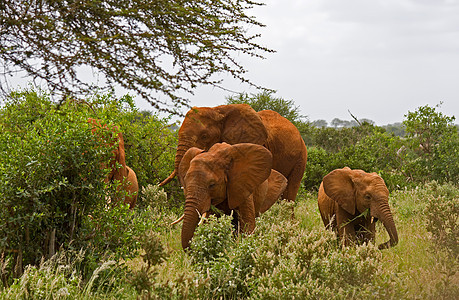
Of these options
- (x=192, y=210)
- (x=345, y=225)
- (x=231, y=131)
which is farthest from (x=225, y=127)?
(x=192, y=210)

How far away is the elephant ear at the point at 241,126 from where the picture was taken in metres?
9.14

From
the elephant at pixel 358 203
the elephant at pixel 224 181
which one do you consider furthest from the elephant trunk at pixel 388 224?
the elephant at pixel 224 181

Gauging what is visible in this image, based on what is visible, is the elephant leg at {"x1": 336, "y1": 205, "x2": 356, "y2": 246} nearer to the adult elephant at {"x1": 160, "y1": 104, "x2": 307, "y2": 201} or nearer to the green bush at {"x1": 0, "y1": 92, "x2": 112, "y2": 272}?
the adult elephant at {"x1": 160, "y1": 104, "x2": 307, "y2": 201}

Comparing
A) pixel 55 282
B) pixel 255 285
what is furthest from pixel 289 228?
pixel 55 282

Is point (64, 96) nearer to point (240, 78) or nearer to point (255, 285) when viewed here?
point (240, 78)

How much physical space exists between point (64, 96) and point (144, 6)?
118cm

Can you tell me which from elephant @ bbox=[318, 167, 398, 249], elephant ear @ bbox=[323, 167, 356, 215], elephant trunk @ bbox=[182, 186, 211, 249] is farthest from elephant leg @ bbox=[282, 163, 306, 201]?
elephant trunk @ bbox=[182, 186, 211, 249]

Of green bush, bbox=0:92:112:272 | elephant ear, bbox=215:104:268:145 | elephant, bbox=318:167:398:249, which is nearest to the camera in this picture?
green bush, bbox=0:92:112:272

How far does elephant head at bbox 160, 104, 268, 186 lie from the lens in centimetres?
884

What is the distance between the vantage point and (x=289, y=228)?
18.9 ft

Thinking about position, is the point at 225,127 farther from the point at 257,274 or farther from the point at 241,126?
the point at 257,274

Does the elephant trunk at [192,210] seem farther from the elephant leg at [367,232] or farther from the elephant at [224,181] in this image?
the elephant leg at [367,232]

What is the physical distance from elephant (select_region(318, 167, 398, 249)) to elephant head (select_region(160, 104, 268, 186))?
1.93 metres

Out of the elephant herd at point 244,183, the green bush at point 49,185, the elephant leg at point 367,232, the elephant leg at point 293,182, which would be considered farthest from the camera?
the elephant leg at point 293,182
